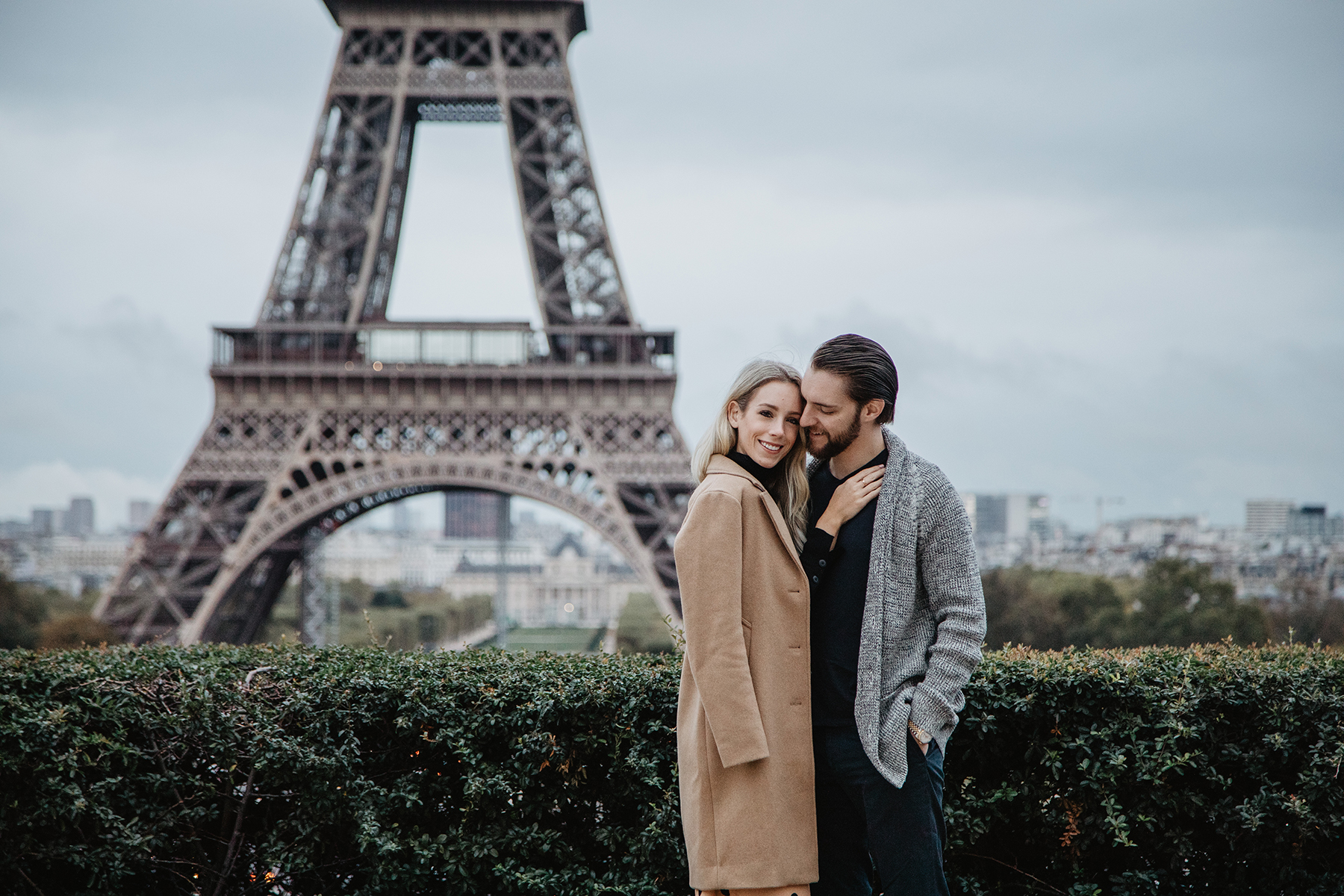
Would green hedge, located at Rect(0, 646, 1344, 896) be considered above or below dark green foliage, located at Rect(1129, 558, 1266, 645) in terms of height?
above

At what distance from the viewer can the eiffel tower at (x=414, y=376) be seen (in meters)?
15.0

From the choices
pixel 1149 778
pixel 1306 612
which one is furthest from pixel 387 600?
pixel 1149 778

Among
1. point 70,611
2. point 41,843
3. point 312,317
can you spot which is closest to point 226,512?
point 312,317

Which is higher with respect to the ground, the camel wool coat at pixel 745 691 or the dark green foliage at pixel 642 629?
the camel wool coat at pixel 745 691

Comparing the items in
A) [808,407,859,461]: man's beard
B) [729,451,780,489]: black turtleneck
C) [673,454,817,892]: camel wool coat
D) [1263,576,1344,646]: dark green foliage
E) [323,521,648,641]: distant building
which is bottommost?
[323,521,648,641]: distant building

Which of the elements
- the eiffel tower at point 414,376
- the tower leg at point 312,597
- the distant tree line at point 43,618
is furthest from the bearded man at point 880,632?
the tower leg at point 312,597

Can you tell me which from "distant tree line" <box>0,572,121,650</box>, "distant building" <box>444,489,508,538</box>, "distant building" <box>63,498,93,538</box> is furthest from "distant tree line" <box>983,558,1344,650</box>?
"distant building" <box>444,489,508,538</box>

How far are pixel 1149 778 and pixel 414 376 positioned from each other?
13.9 metres

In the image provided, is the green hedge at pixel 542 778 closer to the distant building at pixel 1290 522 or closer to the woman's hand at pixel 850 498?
the woman's hand at pixel 850 498

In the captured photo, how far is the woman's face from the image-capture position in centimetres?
242

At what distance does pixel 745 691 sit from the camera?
2240 millimetres

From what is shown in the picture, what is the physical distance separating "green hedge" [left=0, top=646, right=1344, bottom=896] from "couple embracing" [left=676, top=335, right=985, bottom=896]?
1031mm

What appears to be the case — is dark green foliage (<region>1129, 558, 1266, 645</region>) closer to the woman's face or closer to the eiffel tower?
the eiffel tower

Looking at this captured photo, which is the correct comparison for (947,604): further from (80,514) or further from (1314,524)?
(80,514)
